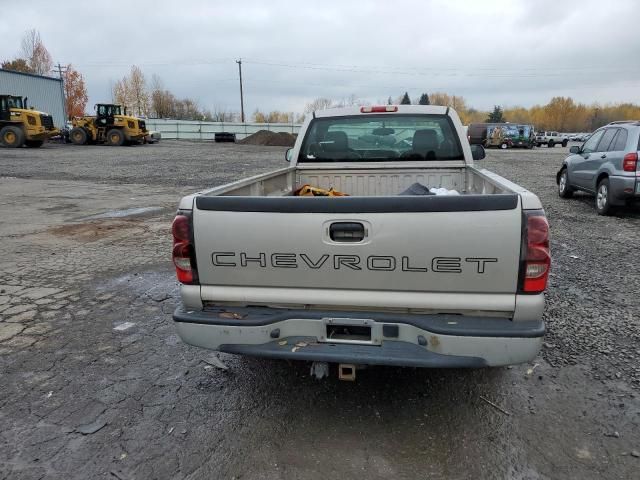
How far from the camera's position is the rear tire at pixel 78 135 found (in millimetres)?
34969

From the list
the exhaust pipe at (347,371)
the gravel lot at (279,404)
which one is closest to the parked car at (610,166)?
the gravel lot at (279,404)

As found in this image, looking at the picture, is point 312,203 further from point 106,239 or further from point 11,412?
point 106,239

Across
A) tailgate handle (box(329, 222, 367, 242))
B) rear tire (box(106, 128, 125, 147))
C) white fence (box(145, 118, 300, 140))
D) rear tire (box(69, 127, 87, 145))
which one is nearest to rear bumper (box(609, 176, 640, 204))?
tailgate handle (box(329, 222, 367, 242))

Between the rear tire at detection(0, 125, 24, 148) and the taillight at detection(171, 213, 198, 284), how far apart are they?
32126 millimetres

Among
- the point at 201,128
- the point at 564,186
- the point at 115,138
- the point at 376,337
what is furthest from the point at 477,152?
the point at 201,128

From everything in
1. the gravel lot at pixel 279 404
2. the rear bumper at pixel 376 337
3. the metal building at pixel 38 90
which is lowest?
the gravel lot at pixel 279 404

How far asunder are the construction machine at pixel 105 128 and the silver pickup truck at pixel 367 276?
36153mm

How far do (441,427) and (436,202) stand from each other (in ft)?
4.55

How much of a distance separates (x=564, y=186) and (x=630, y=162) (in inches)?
121

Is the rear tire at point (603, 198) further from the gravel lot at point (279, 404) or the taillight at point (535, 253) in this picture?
the taillight at point (535, 253)

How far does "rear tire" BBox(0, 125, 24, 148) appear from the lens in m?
28.8

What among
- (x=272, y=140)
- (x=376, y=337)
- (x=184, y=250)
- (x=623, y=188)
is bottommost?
(x=376, y=337)

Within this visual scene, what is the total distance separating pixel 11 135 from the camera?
28906 mm

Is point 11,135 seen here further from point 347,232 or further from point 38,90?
point 347,232
